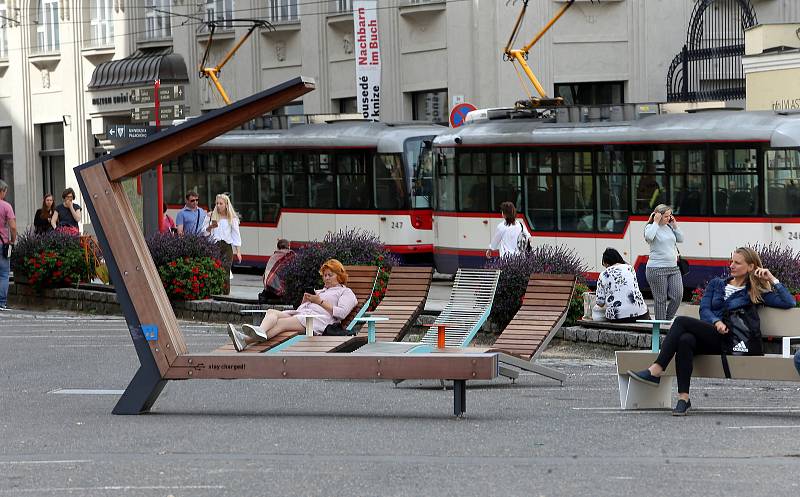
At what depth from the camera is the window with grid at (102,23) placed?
1874 inches

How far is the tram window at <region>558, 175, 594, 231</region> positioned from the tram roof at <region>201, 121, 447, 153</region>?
4.74 meters

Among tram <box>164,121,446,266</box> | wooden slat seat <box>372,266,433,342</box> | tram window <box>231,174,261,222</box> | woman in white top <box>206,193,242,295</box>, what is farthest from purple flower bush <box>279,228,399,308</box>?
tram window <box>231,174,261,222</box>

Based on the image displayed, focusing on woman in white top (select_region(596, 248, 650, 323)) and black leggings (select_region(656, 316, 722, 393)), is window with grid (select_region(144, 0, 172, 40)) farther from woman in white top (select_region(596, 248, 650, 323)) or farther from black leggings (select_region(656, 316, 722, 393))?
black leggings (select_region(656, 316, 722, 393))

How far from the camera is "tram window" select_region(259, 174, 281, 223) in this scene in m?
30.9

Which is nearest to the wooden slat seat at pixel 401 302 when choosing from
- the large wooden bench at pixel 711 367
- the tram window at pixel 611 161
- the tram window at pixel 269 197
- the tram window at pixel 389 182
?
the large wooden bench at pixel 711 367

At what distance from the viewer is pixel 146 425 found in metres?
11.4

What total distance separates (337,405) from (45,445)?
265 cm

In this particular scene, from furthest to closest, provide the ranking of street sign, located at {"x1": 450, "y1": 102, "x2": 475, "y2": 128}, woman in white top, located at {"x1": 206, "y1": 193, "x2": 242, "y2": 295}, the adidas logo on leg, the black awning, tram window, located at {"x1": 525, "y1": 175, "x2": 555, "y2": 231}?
the black awning, street sign, located at {"x1": 450, "y1": 102, "x2": 475, "y2": 128}, tram window, located at {"x1": 525, "y1": 175, "x2": 555, "y2": 231}, woman in white top, located at {"x1": 206, "y1": 193, "x2": 242, "y2": 295}, the adidas logo on leg

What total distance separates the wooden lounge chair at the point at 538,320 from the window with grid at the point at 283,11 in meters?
25.7

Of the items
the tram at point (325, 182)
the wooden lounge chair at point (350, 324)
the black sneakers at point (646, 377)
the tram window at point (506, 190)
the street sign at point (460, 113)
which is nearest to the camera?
the black sneakers at point (646, 377)

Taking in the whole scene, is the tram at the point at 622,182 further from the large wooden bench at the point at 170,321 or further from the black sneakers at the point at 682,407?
the large wooden bench at the point at 170,321

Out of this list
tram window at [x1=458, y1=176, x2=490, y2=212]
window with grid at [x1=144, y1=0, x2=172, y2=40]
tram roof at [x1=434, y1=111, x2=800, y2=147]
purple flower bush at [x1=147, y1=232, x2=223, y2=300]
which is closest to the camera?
purple flower bush at [x1=147, y1=232, x2=223, y2=300]

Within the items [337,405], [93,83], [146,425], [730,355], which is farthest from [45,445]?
[93,83]

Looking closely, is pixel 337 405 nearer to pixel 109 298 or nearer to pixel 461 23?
pixel 109 298
